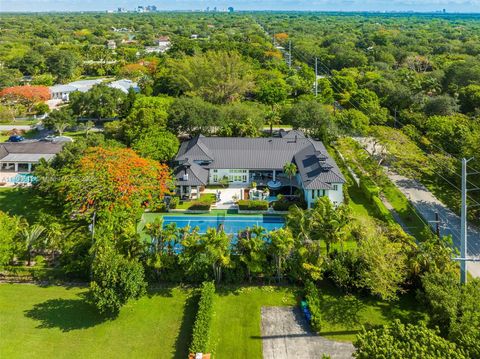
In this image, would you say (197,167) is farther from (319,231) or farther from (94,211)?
(319,231)

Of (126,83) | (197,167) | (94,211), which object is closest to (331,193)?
(197,167)

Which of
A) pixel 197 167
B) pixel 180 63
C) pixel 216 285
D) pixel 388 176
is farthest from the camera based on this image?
pixel 180 63

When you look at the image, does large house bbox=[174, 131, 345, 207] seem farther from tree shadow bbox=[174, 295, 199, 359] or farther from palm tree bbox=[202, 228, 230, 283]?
tree shadow bbox=[174, 295, 199, 359]

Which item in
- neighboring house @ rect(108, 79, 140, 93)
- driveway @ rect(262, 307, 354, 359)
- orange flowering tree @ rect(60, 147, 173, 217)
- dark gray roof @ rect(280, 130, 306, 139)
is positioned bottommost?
driveway @ rect(262, 307, 354, 359)

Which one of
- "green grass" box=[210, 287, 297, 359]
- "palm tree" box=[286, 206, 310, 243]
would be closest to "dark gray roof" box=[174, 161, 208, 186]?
"palm tree" box=[286, 206, 310, 243]

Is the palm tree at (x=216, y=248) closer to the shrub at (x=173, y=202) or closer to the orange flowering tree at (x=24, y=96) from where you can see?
the shrub at (x=173, y=202)

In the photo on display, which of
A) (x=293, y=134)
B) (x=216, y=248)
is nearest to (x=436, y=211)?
(x=293, y=134)
